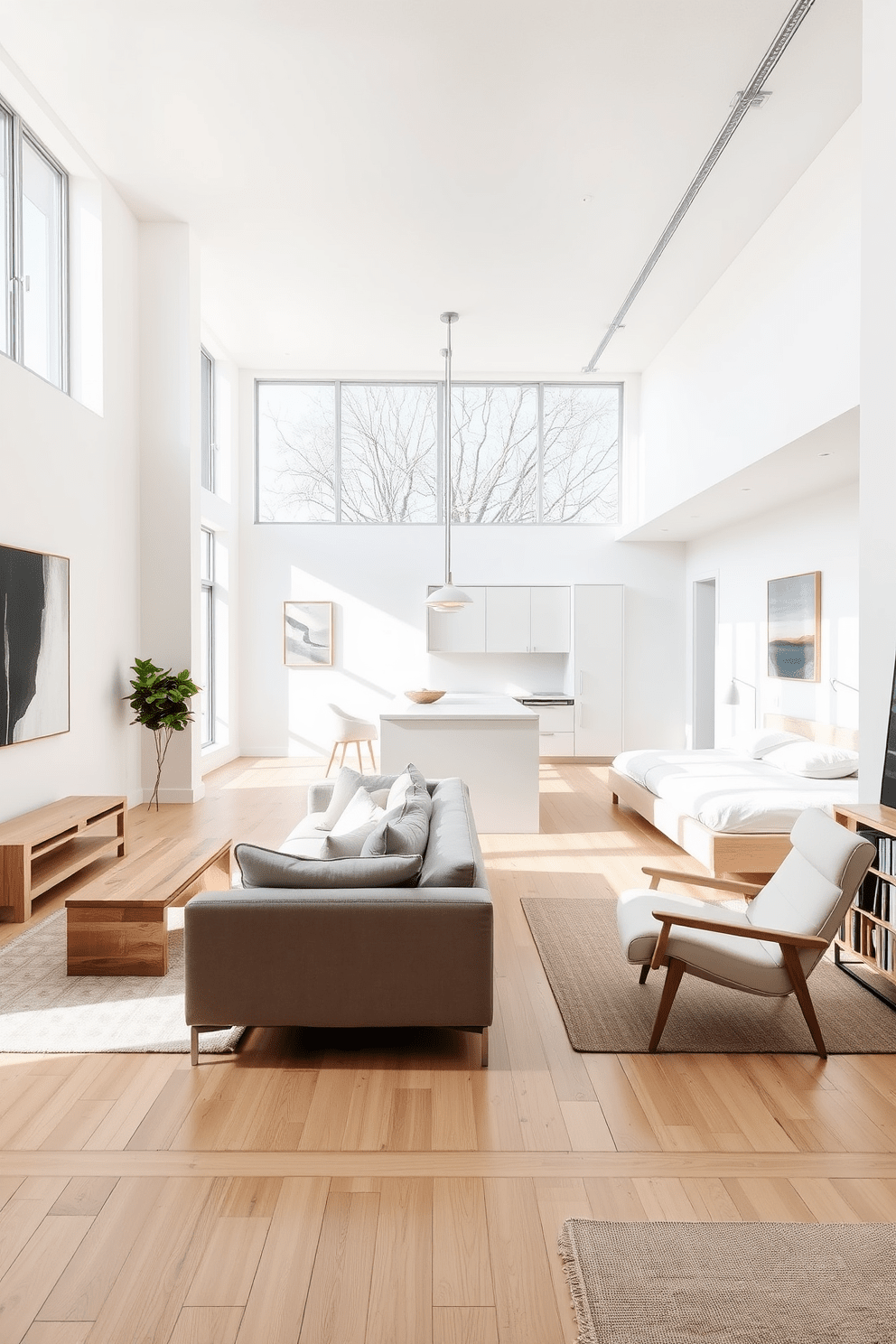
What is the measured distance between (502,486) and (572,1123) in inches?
341

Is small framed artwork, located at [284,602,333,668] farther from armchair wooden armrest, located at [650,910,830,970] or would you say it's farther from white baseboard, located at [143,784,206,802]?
armchair wooden armrest, located at [650,910,830,970]

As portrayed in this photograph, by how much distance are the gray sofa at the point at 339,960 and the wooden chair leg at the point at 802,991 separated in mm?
1004

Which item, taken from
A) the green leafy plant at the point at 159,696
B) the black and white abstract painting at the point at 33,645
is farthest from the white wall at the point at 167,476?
the black and white abstract painting at the point at 33,645

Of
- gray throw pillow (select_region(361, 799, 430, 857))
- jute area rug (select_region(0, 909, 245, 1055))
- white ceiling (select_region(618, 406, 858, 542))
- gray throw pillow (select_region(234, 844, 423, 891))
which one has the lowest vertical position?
jute area rug (select_region(0, 909, 245, 1055))

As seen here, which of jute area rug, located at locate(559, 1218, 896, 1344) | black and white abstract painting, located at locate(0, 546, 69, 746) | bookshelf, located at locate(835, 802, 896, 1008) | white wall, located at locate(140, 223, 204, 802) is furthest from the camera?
white wall, located at locate(140, 223, 204, 802)

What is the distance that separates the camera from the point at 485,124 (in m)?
5.45

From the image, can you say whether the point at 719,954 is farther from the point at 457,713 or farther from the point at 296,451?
the point at 296,451

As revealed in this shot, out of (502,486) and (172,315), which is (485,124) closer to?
(172,315)

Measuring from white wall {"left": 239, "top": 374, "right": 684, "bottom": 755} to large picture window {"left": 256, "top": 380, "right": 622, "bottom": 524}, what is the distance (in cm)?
20

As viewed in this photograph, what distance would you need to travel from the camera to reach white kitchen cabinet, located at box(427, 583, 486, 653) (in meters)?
10.3

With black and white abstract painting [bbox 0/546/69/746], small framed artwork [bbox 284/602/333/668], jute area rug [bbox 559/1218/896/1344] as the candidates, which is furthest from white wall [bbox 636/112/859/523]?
black and white abstract painting [bbox 0/546/69/746]

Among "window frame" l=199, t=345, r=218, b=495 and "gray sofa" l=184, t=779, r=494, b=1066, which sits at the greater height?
"window frame" l=199, t=345, r=218, b=495

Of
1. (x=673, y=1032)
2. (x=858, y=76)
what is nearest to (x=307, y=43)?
(x=858, y=76)

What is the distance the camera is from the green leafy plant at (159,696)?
6.77 m
